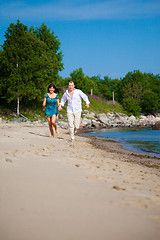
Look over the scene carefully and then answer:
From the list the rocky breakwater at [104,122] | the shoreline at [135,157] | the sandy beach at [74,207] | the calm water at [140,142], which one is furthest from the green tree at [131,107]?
the sandy beach at [74,207]

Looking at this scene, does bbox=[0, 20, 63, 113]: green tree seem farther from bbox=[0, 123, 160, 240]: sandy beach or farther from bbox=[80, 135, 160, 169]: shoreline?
bbox=[0, 123, 160, 240]: sandy beach

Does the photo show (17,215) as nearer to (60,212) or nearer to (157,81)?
(60,212)

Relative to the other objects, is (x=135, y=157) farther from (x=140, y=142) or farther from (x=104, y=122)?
(x=104, y=122)

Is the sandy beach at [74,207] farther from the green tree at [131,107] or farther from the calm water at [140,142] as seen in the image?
the green tree at [131,107]

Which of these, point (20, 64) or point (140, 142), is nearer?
point (140, 142)

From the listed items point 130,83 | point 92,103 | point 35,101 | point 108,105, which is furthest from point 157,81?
point 35,101

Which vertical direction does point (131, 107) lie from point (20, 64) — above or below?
below

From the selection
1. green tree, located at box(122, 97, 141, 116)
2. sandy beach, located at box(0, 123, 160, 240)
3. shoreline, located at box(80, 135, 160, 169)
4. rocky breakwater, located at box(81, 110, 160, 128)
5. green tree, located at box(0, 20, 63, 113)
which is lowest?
shoreline, located at box(80, 135, 160, 169)

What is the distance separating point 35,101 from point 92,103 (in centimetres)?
1279

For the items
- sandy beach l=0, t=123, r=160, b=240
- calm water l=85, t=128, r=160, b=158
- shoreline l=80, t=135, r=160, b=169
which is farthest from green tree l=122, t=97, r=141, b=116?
sandy beach l=0, t=123, r=160, b=240

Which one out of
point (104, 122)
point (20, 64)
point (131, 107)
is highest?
point (20, 64)

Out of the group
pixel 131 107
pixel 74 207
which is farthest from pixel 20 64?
pixel 131 107

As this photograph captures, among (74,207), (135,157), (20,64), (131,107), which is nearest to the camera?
(74,207)

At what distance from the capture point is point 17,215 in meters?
1.72
